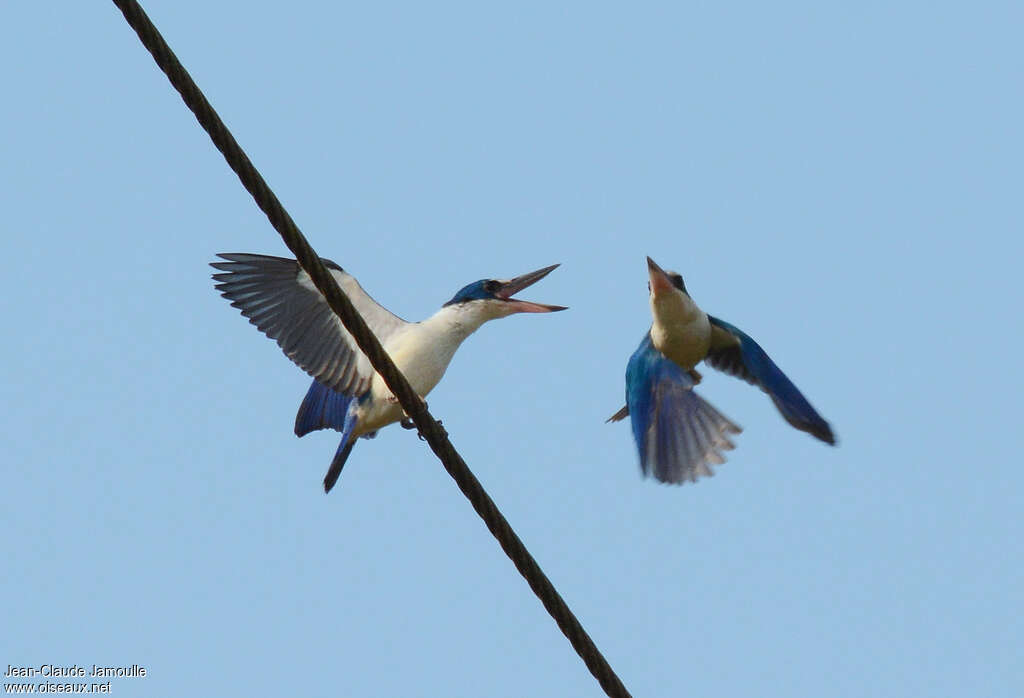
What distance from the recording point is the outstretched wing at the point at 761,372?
7324 mm

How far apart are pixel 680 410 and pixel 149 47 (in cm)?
377

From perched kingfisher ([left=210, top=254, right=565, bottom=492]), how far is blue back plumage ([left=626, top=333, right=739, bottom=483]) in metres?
0.59

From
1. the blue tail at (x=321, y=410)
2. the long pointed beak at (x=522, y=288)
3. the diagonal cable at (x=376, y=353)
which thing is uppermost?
the blue tail at (x=321, y=410)

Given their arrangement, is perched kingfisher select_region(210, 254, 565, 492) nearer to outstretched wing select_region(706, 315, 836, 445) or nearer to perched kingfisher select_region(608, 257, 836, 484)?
perched kingfisher select_region(608, 257, 836, 484)

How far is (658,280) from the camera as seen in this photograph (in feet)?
23.7

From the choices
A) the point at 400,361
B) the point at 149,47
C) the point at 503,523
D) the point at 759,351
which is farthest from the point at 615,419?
the point at 149,47

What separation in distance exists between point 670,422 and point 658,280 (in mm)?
784

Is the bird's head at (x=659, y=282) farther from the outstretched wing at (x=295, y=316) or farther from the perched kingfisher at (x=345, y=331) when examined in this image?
the outstretched wing at (x=295, y=316)

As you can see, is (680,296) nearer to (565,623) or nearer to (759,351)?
(759,351)

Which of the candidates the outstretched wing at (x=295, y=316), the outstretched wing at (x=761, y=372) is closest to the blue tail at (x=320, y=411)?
the outstretched wing at (x=295, y=316)

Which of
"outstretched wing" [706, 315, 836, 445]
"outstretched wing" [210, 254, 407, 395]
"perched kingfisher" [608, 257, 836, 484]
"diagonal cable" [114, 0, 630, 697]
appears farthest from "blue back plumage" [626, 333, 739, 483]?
"diagonal cable" [114, 0, 630, 697]

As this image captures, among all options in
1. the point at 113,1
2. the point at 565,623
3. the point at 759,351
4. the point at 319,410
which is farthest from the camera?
the point at 319,410

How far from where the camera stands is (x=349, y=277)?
726cm

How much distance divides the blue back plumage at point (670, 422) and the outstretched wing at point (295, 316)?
4.40 ft
